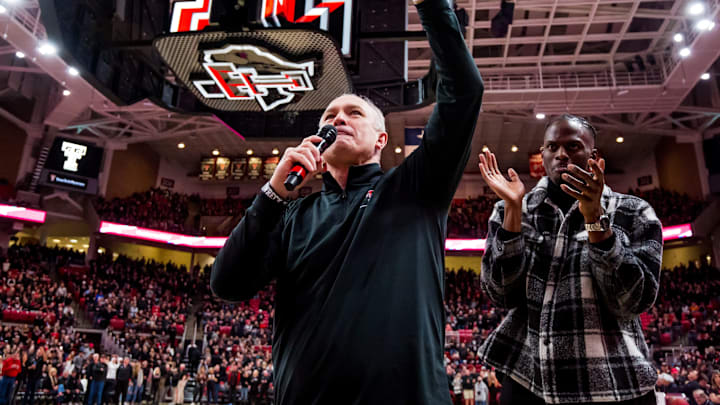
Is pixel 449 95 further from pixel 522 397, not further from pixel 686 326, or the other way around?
pixel 686 326

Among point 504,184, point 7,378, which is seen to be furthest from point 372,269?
point 7,378

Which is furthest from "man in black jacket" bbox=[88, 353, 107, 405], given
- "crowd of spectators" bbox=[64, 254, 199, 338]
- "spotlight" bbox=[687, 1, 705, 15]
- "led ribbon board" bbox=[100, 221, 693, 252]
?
"spotlight" bbox=[687, 1, 705, 15]

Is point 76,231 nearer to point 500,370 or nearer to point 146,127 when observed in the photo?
point 146,127

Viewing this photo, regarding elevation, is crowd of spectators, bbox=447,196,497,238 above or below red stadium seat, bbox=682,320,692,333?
above

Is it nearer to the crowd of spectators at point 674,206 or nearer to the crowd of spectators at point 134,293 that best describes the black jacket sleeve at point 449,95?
the crowd of spectators at point 134,293

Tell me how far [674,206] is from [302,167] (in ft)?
81.7

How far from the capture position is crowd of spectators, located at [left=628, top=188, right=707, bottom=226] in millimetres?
20797

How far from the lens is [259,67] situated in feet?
17.1

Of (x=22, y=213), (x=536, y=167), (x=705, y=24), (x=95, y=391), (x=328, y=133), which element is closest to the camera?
(x=328, y=133)

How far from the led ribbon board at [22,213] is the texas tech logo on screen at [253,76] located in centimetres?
1974

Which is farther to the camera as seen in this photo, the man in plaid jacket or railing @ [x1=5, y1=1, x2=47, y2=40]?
railing @ [x1=5, y1=1, x2=47, y2=40]

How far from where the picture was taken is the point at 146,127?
24969 millimetres

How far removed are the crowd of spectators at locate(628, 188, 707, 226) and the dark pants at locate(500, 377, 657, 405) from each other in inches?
886

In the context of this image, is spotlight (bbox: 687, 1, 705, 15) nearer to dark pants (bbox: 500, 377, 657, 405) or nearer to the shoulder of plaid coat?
the shoulder of plaid coat
